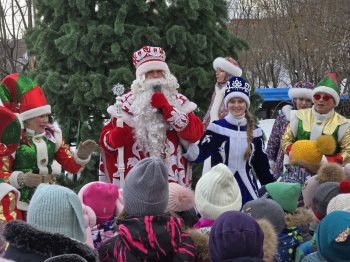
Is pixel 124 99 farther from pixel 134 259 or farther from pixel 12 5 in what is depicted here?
pixel 12 5

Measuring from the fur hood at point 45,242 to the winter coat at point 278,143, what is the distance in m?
5.03

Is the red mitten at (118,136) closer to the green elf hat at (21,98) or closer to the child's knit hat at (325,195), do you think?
the green elf hat at (21,98)

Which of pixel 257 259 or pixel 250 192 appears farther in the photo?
pixel 250 192

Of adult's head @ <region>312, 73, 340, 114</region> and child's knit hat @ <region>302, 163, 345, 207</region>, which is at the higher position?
adult's head @ <region>312, 73, 340, 114</region>

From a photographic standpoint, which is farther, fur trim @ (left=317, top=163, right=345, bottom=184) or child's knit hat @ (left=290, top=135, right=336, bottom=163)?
child's knit hat @ (left=290, top=135, right=336, bottom=163)

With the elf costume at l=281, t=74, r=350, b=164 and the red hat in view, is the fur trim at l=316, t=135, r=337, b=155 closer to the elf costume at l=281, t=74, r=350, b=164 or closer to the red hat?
the elf costume at l=281, t=74, r=350, b=164

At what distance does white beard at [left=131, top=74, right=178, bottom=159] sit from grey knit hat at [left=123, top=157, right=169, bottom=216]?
237 cm

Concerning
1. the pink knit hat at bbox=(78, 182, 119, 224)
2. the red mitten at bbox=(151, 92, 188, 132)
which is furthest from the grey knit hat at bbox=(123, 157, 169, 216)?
the red mitten at bbox=(151, 92, 188, 132)

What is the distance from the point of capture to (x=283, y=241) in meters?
3.75

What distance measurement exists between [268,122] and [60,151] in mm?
14524

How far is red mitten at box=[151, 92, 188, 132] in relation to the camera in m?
5.36

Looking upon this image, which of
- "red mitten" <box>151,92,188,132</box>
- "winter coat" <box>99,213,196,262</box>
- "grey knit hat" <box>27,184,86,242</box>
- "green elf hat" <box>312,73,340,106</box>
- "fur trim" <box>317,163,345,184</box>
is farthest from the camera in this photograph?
"green elf hat" <box>312,73,340,106</box>

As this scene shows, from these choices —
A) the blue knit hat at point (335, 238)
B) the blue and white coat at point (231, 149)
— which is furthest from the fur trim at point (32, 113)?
the blue knit hat at point (335, 238)

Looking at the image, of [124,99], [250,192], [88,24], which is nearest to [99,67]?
[88,24]
